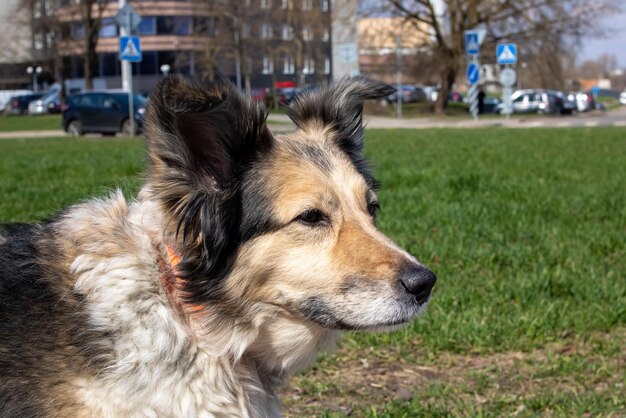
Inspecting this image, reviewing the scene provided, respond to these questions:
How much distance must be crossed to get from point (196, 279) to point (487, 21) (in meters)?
46.2

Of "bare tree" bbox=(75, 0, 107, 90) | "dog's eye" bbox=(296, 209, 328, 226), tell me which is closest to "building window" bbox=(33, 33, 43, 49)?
"bare tree" bbox=(75, 0, 107, 90)

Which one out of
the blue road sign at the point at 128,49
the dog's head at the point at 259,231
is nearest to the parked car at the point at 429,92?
the blue road sign at the point at 128,49

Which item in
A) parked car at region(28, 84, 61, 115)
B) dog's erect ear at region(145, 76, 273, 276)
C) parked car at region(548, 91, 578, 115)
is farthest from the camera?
parked car at region(28, 84, 61, 115)

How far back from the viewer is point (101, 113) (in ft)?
98.9

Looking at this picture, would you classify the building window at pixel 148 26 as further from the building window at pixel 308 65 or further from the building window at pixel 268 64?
the building window at pixel 308 65

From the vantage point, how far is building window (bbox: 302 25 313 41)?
57.5 meters

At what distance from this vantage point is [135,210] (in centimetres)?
331

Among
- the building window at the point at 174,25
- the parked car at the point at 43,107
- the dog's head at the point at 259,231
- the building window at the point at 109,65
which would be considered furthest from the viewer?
the building window at the point at 109,65

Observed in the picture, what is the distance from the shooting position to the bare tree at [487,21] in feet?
147

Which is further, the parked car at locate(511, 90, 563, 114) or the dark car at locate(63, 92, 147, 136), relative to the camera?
the parked car at locate(511, 90, 563, 114)

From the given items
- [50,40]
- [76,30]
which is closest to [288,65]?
[76,30]

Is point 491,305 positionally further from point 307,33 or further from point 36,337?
point 307,33

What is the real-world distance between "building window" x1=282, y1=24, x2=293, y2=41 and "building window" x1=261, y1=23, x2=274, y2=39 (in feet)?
3.27

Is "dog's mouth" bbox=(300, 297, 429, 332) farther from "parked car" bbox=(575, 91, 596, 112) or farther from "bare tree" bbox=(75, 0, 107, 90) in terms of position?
"parked car" bbox=(575, 91, 596, 112)
